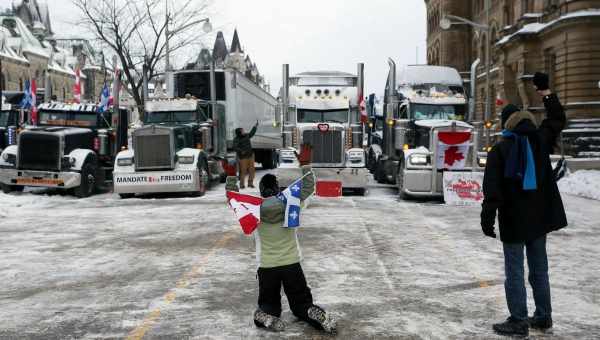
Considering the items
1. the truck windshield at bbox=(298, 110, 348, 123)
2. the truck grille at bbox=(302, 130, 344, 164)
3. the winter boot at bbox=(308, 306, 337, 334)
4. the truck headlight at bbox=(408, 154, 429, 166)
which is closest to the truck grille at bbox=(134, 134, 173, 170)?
the truck grille at bbox=(302, 130, 344, 164)

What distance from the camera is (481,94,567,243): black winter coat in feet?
18.5

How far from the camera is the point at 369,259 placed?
9.12 metres

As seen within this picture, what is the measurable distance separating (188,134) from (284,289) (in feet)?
48.6

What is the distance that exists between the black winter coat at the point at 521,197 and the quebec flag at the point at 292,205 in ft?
5.24

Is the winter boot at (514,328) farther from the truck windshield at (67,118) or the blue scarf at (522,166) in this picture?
the truck windshield at (67,118)

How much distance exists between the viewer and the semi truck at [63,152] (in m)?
18.3

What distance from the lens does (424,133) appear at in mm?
18906

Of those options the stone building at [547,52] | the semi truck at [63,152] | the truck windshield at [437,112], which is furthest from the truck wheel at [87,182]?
the stone building at [547,52]

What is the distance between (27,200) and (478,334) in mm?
14725

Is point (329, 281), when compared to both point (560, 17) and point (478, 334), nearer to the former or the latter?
point (478, 334)

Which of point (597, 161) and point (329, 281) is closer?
point (329, 281)

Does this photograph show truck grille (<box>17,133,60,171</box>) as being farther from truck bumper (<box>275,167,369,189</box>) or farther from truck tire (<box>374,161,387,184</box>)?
truck tire (<box>374,161,387,184</box>)

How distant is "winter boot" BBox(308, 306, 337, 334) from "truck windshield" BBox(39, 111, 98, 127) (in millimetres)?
16372

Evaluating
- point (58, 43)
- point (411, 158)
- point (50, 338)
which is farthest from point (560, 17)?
point (58, 43)
